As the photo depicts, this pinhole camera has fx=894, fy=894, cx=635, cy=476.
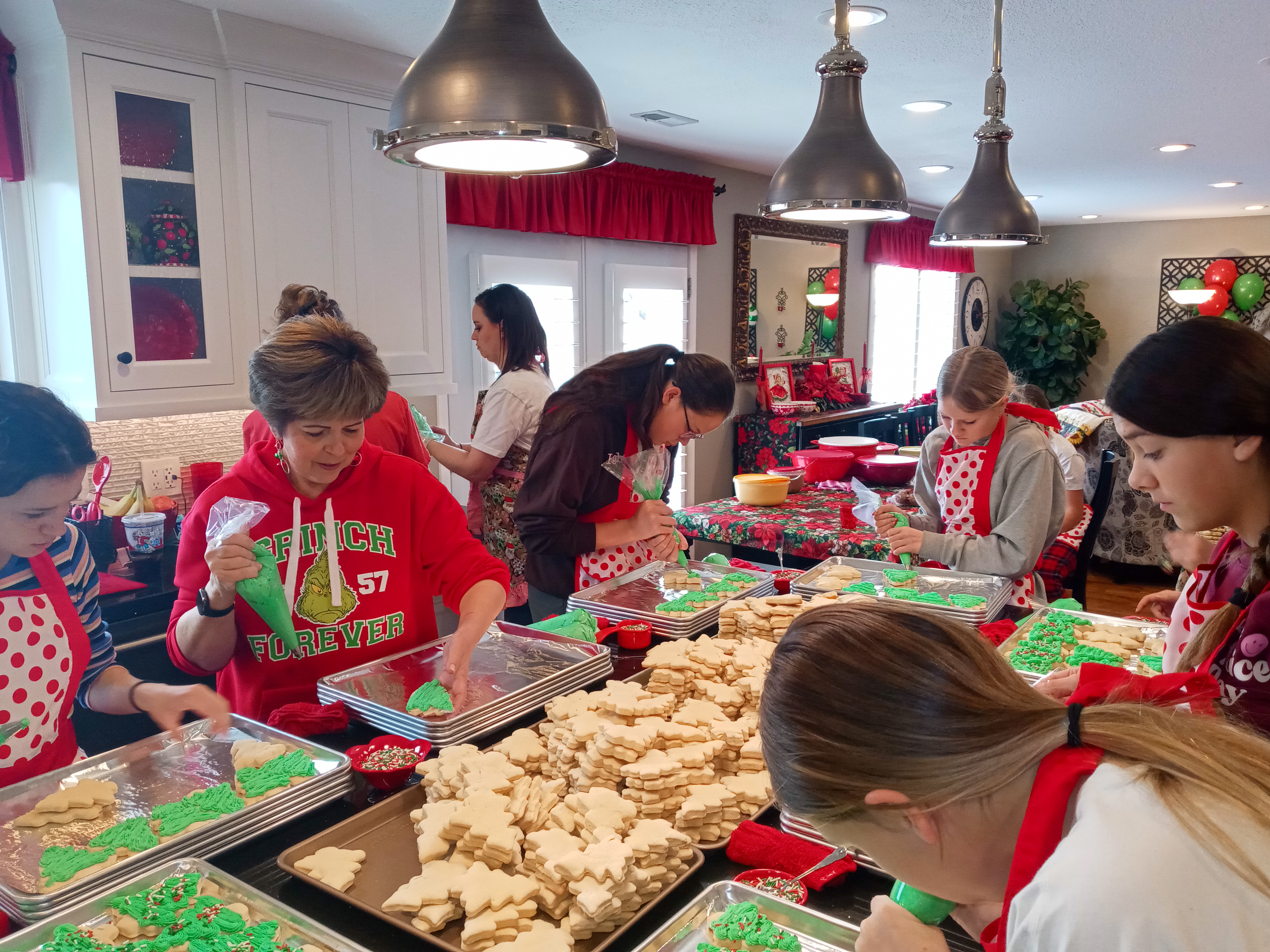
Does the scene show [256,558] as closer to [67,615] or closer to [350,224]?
[67,615]

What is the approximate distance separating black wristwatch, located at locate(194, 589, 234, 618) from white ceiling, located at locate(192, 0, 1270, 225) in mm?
1613

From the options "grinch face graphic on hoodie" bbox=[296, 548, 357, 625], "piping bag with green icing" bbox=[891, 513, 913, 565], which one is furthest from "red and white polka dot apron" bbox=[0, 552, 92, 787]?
"piping bag with green icing" bbox=[891, 513, 913, 565]

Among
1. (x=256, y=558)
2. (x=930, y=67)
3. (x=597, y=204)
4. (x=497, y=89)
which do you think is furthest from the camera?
(x=597, y=204)

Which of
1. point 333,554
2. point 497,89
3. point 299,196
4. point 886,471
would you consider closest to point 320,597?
point 333,554

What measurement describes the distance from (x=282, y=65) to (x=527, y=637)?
8.39ft

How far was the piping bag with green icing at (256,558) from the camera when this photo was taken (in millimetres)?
1733

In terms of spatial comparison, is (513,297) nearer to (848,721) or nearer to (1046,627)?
(1046,627)

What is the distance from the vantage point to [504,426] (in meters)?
3.46

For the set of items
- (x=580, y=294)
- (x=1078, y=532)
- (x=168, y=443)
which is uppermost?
(x=580, y=294)

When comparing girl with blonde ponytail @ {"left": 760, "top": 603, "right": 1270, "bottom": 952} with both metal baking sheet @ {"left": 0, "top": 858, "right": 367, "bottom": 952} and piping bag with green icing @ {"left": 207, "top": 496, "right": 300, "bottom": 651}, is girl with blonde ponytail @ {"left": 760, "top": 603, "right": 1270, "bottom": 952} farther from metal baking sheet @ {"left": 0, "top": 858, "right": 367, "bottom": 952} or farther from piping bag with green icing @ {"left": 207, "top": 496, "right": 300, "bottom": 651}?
piping bag with green icing @ {"left": 207, "top": 496, "right": 300, "bottom": 651}

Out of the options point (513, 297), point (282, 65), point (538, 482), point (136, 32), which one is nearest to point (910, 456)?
point (513, 297)

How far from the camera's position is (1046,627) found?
2.24 meters

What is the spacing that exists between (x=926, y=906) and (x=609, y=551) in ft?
5.69

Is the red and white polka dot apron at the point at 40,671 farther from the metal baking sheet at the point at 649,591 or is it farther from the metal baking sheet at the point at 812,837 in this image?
the metal baking sheet at the point at 812,837
